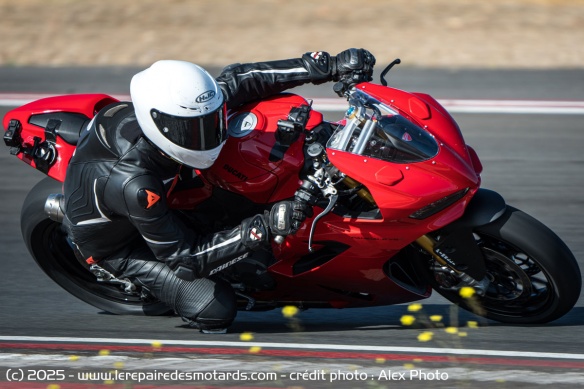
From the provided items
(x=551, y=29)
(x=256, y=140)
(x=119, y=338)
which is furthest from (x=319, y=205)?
(x=551, y=29)

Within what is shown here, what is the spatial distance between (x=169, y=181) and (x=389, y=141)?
1.09 m

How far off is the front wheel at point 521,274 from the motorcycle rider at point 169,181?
0.98m

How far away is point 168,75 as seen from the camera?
446 cm

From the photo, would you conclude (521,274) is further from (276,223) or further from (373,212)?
(276,223)

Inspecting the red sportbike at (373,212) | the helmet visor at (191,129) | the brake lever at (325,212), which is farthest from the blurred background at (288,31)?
the helmet visor at (191,129)

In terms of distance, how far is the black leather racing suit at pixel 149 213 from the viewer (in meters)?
4.60

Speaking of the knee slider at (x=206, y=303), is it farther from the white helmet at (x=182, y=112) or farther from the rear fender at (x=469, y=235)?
the rear fender at (x=469, y=235)

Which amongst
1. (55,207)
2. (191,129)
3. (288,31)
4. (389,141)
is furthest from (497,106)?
(191,129)

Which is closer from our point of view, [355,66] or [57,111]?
[355,66]

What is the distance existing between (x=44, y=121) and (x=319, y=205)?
1708 millimetres

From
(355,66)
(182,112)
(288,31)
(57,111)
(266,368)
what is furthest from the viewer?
(288,31)

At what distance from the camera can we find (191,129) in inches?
174

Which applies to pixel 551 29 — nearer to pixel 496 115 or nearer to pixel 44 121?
pixel 496 115

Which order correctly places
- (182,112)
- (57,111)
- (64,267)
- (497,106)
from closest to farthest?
(182,112)
(57,111)
(64,267)
(497,106)
